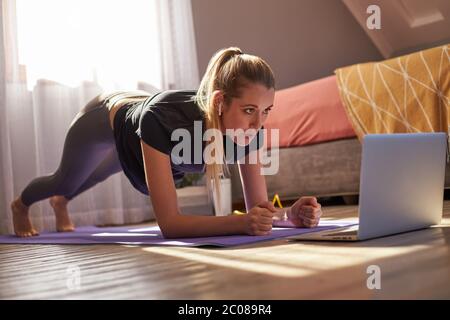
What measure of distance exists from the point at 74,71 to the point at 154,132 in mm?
1492

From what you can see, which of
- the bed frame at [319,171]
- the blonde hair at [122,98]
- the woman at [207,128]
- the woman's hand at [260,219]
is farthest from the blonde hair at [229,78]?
the bed frame at [319,171]

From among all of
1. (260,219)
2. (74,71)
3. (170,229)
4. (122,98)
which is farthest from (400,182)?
(74,71)

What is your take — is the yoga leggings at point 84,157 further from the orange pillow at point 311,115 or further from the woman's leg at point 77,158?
the orange pillow at point 311,115

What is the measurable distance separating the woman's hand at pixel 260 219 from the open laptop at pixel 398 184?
0.25 feet

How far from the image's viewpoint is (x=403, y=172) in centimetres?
137

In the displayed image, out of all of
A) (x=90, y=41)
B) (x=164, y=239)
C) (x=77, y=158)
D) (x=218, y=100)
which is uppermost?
(x=90, y=41)

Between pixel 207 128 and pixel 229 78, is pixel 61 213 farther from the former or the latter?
pixel 229 78

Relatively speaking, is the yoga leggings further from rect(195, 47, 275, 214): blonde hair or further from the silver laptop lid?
the silver laptop lid

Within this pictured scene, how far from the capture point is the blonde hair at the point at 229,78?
5.23ft

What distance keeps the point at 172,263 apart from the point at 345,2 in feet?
10.7

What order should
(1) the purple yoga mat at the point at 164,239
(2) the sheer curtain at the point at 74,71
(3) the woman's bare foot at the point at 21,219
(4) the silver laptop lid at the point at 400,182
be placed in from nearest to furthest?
(4) the silver laptop lid at the point at 400,182
(1) the purple yoga mat at the point at 164,239
(3) the woman's bare foot at the point at 21,219
(2) the sheer curtain at the point at 74,71

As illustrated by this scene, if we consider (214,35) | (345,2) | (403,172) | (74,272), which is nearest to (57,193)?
(74,272)

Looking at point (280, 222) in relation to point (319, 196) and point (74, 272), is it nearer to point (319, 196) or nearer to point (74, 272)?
point (74, 272)

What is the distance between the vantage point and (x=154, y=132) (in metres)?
1.64
